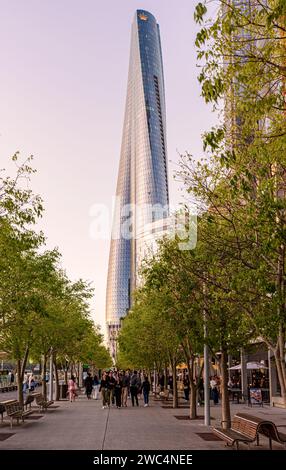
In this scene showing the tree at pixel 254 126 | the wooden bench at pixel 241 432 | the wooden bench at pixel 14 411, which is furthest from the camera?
the wooden bench at pixel 14 411

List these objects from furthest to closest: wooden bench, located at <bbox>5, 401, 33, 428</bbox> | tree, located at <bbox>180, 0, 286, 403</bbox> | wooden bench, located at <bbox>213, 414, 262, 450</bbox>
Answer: wooden bench, located at <bbox>5, 401, 33, 428</bbox>, wooden bench, located at <bbox>213, 414, 262, 450</bbox>, tree, located at <bbox>180, 0, 286, 403</bbox>

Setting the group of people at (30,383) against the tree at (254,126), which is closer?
the tree at (254,126)

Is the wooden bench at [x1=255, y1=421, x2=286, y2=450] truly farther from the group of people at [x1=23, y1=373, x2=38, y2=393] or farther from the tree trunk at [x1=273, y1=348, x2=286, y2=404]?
the group of people at [x1=23, y1=373, x2=38, y2=393]

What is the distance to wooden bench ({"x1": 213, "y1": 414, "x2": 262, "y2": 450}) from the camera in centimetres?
1501

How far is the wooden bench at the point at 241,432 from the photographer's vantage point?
49.2ft

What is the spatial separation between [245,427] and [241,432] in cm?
36

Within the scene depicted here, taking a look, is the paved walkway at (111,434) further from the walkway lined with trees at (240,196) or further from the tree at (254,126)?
the tree at (254,126)

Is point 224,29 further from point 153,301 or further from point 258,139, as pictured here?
point 153,301

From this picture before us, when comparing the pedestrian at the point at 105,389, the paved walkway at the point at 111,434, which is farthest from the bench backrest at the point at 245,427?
the pedestrian at the point at 105,389

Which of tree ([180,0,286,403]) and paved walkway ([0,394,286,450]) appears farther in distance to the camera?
paved walkway ([0,394,286,450])

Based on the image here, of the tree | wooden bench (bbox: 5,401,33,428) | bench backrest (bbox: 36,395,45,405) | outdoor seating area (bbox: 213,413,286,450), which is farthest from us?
bench backrest (bbox: 36,395,45,405)

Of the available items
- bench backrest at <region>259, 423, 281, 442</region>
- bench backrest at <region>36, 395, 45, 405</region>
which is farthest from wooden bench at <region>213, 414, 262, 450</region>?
bench backrest at <region>36, 395, 45, 405</region>

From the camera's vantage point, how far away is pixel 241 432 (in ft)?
54.1

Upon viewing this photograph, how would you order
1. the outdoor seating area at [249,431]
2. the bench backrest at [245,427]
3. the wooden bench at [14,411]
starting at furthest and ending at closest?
1. the wooden bench at [14,411]
2. the bench backrest at [245,427]
3. the outdoor seating area at [249,431]
